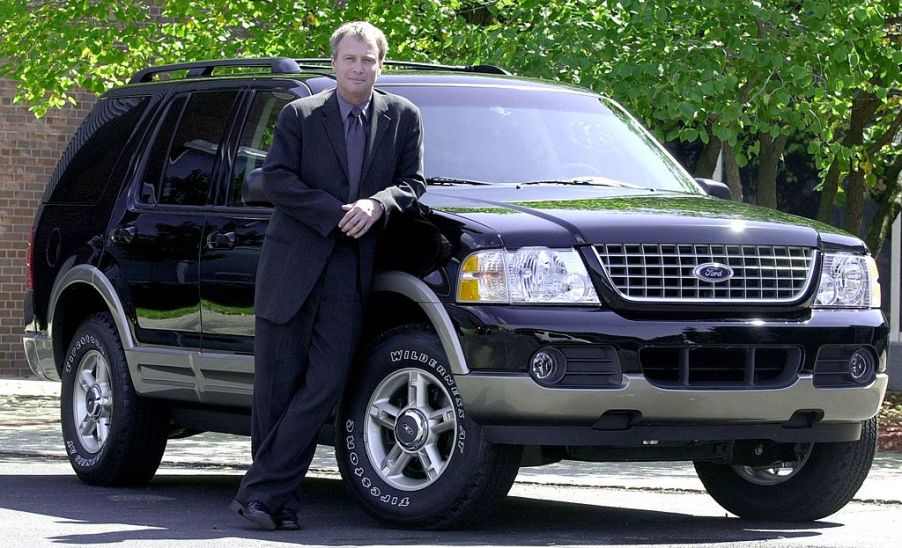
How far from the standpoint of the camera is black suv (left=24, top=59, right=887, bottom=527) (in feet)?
23.6

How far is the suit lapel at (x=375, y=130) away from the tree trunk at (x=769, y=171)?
29.2ft

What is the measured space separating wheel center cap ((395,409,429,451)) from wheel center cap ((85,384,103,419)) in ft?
8.19

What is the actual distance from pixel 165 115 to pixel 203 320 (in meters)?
1.40

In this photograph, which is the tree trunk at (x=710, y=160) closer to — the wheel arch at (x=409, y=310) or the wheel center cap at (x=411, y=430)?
the wheel arch at (x=409, y=310)

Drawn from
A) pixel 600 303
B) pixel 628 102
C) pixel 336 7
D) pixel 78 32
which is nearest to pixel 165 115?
Result: pixel 600 303

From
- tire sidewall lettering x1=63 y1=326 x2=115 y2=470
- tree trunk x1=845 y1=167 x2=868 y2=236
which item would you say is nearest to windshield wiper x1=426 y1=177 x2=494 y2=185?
tire sidewall lettering x1=63 y1=326 x2=115 y2=470

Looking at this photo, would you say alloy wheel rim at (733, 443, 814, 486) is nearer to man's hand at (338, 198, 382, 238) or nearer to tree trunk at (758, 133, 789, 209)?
man's hand at (338, 198, 382, 238)

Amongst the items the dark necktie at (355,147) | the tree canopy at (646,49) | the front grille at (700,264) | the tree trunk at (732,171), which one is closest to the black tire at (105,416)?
the dark necktie at (355,147)

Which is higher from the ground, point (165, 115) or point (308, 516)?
point (165, 115)

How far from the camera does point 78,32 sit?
15992 millimetres

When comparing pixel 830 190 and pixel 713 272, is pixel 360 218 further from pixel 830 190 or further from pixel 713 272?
pixel 830 190

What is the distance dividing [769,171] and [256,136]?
334 inches

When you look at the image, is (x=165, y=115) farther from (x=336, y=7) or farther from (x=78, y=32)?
(x=78, y=32)

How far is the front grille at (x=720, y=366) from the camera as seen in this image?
7.23 m
